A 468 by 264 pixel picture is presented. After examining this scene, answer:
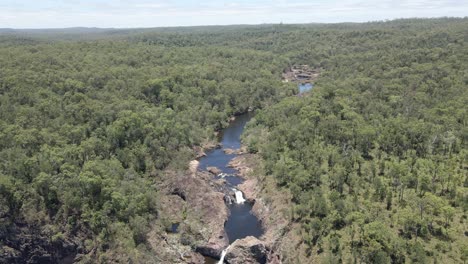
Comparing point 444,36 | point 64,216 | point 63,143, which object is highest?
point 444,36

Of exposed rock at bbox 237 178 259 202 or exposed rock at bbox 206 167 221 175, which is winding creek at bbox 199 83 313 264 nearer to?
exposed rock at bbox 206 167 221 175

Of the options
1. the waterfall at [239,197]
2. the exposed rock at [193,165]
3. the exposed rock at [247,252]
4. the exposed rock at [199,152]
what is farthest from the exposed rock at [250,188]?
the exposed rock at [199,152]

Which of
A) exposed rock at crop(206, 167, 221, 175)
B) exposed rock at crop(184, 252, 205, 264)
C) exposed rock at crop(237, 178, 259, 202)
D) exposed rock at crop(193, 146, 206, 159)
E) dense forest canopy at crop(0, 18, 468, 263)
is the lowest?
exposed rock at crop(184, 252, 205, 264)

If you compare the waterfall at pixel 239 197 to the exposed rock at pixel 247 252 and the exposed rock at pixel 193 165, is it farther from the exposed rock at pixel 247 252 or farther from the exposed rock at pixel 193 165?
the exposed rock at pixel 247 252

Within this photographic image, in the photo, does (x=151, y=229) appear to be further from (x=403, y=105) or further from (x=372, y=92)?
(x=372, y=92)

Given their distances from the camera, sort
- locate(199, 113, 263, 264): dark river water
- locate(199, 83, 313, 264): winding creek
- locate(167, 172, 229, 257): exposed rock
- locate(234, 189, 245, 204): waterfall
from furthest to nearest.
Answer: locate(234, 189, 245, 204): waterfall, locate(199, 113, 263, 264): dark river water, locate(199, 83, 313, 264): winding creek, locate(167, 172, 229, 257): exposed rock

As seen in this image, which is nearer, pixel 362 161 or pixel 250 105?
pixel 362 161

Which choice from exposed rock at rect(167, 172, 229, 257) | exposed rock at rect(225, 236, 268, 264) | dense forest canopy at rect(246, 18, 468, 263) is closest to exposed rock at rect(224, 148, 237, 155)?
dense forest canopy at rect(246, 18, 468, 263)

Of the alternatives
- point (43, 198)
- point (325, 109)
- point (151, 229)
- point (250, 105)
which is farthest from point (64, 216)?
point (250, 105)
